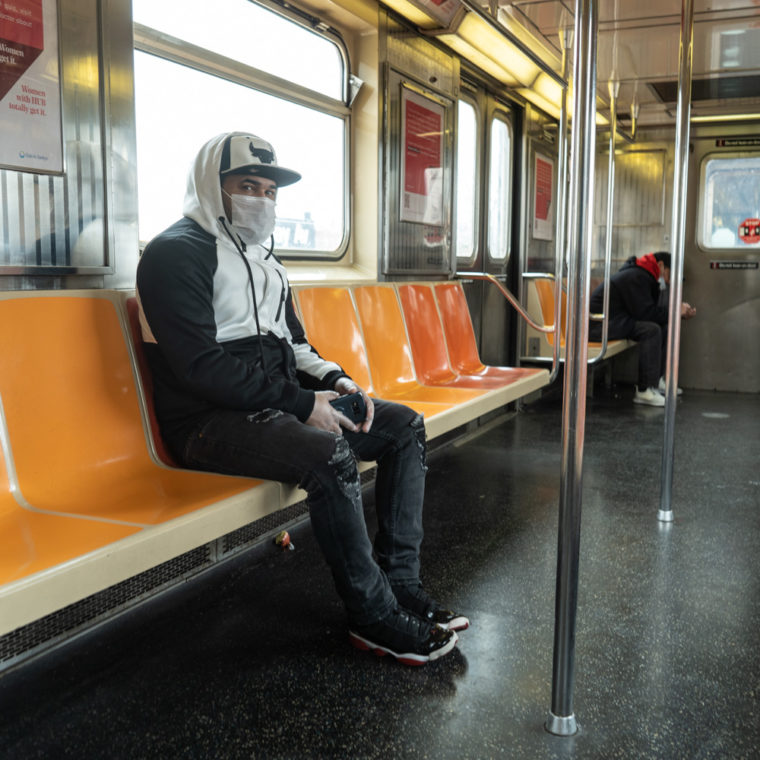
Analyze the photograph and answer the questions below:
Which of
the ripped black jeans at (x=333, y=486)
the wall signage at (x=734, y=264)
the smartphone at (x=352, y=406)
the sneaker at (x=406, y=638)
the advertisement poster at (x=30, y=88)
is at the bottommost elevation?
the sneaker at (x=406, y=638)

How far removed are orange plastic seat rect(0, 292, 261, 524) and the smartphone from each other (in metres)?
0.38

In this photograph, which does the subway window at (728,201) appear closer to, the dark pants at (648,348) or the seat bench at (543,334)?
the dark pants at (648,348)

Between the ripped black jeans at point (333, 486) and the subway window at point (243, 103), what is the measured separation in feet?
2.98

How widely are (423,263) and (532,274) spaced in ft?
4.82

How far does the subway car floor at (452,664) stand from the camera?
67.9 inches

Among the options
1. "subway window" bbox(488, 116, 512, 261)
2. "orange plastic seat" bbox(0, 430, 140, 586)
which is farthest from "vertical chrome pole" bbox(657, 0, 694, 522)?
"subway window" bbox(488, 116, 512, 261)

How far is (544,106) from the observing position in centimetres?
623

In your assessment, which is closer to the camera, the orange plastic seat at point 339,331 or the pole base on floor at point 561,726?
the pole base on floor at point 561,726

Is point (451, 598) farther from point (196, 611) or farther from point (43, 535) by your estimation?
point (43, 535)

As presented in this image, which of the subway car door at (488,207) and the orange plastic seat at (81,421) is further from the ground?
the subway car door at (488,207)

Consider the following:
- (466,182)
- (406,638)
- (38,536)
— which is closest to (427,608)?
(406,638)

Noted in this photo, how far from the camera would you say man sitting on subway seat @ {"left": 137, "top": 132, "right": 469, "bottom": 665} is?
1999 mm

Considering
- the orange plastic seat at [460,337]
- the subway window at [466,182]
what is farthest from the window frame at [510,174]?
the orange plastic seat at [460,337]

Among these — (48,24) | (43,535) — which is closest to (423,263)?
(48,24)
